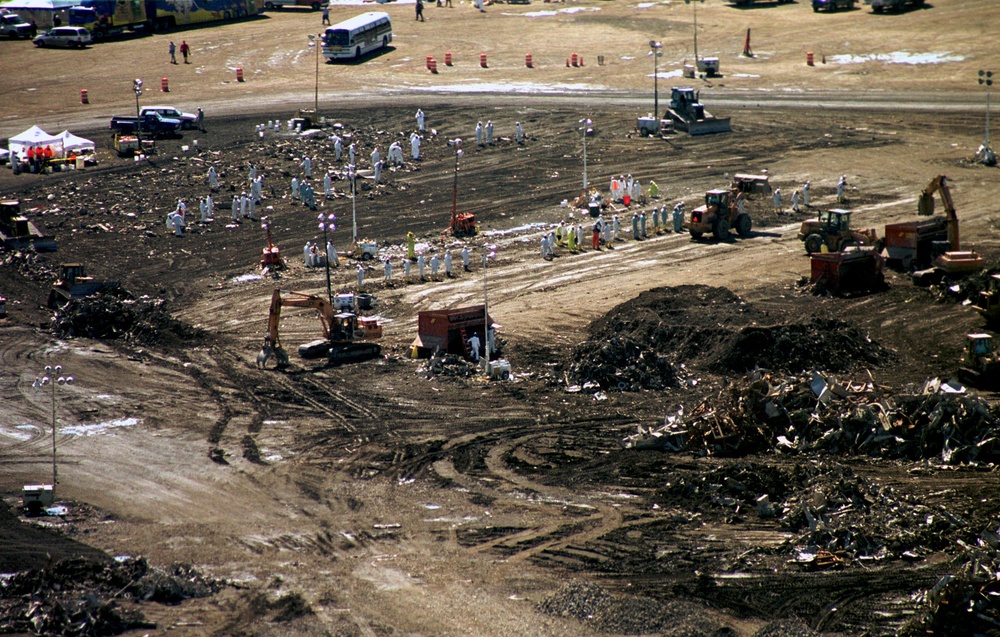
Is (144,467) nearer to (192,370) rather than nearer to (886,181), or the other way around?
(192,370)

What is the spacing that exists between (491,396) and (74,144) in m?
32.5

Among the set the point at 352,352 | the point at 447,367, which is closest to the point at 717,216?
the point at 447,367

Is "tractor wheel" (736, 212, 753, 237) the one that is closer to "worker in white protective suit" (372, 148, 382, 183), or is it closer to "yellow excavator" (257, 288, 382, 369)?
"worker in white protective suit" (372, 148, 382, 183)

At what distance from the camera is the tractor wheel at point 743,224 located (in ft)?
134

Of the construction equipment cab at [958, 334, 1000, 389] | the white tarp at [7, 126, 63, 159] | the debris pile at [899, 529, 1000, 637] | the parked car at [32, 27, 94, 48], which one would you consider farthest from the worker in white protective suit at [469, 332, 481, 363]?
the parked car at [32, 27, 94, 48]

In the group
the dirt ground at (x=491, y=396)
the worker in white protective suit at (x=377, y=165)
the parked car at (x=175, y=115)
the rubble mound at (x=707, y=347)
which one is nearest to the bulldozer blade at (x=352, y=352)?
the dirt ground at (x=491, y=396)

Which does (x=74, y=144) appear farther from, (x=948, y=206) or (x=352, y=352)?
(x=948, y=206)

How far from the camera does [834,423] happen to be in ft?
77.0

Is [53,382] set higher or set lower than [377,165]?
lower

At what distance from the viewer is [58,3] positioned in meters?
74.6

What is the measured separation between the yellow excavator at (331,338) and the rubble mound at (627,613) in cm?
1326

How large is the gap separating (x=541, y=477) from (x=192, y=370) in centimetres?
1113

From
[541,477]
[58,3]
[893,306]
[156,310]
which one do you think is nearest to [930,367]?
[893,306]

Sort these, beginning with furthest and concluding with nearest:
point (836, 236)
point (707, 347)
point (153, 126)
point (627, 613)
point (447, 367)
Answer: point (153, 126), point (836, 236), point (707, 347), point (447, 367), point (627, 613)
